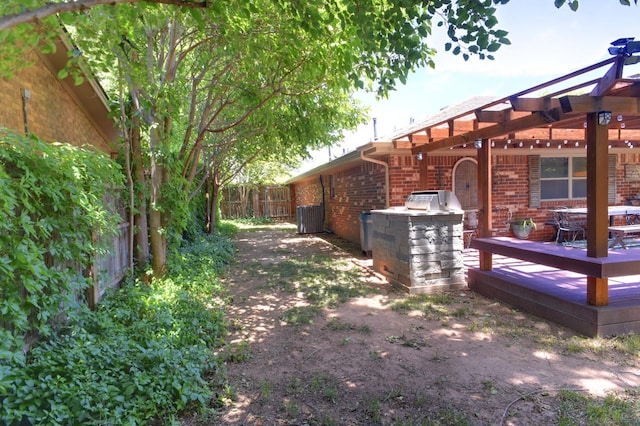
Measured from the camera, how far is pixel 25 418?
208 cm

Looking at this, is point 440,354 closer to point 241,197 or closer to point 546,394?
point 546,394

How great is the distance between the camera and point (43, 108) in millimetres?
5172

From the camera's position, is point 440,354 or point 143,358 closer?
point 143,358

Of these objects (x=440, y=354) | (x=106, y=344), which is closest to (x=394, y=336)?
(x=440, y=354)

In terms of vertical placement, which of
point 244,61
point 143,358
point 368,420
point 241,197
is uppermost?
point 244,61

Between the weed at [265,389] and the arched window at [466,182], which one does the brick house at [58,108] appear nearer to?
the weed at [265,389]

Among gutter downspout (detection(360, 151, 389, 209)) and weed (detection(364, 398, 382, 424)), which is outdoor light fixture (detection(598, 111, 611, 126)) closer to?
weed (detection(364, 398, 382, 424))

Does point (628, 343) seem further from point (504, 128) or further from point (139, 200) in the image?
point (139, 200)

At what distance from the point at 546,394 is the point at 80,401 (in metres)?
3.29

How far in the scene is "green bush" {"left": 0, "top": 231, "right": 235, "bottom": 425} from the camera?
221 centimetres

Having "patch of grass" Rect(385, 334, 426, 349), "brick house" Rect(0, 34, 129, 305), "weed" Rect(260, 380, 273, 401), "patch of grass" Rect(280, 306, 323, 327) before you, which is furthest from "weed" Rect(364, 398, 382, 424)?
"brick house" Rect(0, 34, 129, 305)

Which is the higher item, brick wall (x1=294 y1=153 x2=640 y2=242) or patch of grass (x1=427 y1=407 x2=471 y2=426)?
brick wall (x1=294 y1=153 x2=640 y2=242)

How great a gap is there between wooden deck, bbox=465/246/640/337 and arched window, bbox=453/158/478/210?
305cm

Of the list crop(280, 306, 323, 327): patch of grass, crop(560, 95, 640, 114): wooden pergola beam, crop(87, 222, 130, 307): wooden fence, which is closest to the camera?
crop(87, 222, 130, 307): wooden fence
